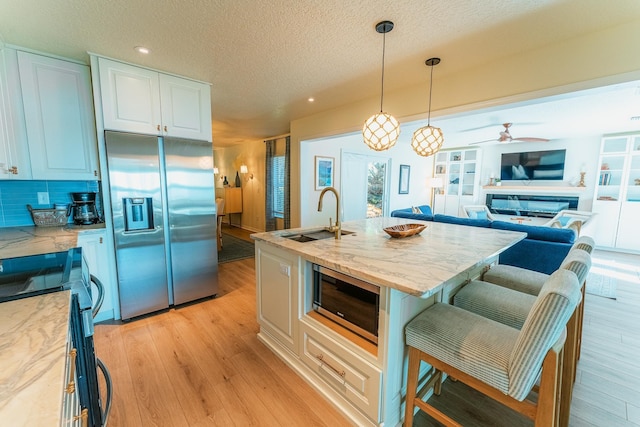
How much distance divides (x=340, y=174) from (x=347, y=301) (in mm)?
4072

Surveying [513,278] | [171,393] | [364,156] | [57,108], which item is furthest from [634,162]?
[57,108]

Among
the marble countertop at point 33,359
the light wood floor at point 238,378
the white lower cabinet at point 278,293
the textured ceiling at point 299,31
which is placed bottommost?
the light wood floor at point 238,378

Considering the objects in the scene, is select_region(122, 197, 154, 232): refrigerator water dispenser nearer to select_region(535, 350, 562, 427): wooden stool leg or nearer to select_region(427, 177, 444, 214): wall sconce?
select_region(535, 350, 562, 427): wooden stool leg

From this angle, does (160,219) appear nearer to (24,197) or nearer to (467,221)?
(24,197)

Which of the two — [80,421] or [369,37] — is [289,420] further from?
[369,37]

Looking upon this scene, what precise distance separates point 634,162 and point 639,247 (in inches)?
65.2

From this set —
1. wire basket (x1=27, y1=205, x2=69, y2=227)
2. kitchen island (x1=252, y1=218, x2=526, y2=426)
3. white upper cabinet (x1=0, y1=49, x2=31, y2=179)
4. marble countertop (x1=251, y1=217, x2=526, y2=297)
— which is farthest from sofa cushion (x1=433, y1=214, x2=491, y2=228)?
white upper cabinet (x1=0, y1=49, x2=31, y2=179)

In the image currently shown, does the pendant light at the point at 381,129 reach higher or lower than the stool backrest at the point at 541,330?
higher

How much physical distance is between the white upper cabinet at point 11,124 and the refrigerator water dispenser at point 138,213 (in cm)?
78

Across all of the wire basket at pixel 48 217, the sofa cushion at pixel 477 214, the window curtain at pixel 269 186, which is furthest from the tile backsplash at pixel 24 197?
the sofa cushion at pixel 477 214

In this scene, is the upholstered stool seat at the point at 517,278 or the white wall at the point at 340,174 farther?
the white wall at the point at 340,174

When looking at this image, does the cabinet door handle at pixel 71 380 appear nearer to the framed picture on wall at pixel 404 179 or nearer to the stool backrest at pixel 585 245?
the stool backrest at pixel 585 245

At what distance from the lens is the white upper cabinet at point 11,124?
6.79 ft

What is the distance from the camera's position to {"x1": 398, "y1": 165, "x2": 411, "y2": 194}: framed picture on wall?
673cm
